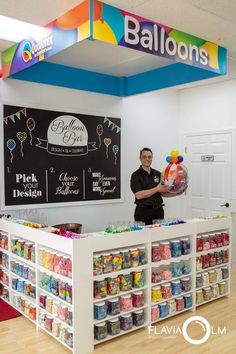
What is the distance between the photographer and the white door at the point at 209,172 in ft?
17.8

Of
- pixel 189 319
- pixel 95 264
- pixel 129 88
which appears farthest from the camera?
pixel 129 88

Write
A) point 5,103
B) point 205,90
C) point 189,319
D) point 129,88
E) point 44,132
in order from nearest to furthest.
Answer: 1. point 189,319
2. point 5,103
3. point 44,132
4. point 129,88
5. point 205,90

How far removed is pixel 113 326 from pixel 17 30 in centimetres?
301

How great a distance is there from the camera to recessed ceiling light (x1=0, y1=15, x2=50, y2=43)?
3.35 meters

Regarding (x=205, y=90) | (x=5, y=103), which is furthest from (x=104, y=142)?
(x=205, y=90)

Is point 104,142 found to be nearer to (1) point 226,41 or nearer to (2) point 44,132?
(2) point 44,132

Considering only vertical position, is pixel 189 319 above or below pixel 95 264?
below

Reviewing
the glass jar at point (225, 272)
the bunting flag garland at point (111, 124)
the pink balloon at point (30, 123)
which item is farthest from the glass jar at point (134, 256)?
the bunting flag garland at point (111, 124)

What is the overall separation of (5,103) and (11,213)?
1.35m

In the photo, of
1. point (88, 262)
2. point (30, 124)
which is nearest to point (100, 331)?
point (88, 262)

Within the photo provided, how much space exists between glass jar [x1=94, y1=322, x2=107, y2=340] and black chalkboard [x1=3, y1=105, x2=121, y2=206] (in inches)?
79.0

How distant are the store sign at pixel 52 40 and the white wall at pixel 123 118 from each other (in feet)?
1.55

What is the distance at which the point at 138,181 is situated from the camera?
4.27m

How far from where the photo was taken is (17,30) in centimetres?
356
